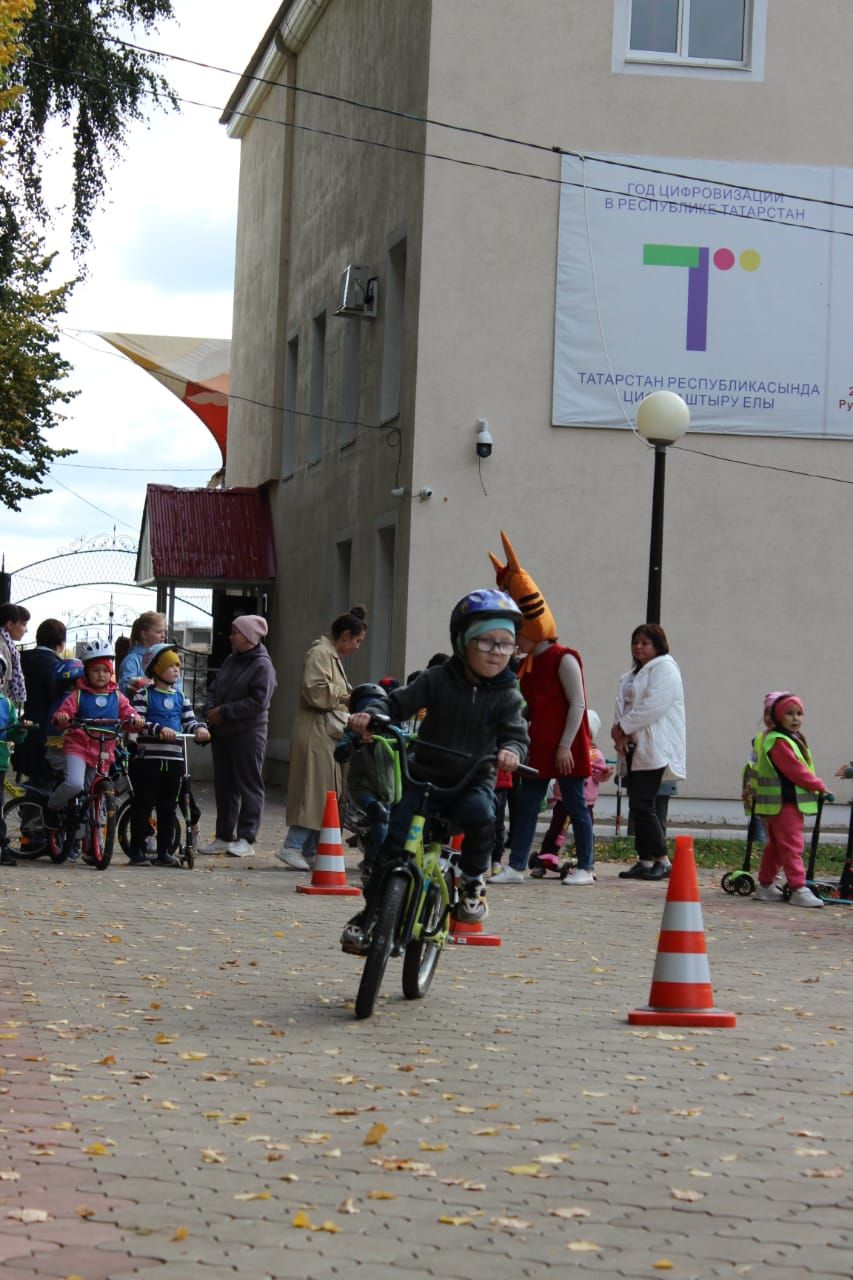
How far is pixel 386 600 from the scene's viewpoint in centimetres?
2494

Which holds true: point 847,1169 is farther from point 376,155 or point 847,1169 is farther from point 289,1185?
point 376,155

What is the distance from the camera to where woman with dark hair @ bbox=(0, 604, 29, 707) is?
14.9 meters

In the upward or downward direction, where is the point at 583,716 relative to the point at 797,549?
downward

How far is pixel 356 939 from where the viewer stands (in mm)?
7930

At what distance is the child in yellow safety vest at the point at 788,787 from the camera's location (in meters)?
13.2

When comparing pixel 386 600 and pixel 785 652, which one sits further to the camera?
pixel 386 600

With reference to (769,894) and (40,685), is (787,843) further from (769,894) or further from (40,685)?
(40,685)

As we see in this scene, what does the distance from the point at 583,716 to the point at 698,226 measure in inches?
373

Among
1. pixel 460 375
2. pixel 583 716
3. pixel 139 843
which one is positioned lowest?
pixel 139 843

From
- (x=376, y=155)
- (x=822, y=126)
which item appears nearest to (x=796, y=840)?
(x=822, y=126)

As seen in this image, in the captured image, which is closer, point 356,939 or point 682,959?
point 356,939

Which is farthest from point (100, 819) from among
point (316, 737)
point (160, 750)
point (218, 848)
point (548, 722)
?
point (548, 722)

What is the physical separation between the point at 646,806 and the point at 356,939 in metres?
7.19

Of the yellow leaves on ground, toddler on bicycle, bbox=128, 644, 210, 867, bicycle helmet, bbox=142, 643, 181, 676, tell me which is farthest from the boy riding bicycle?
bicycle helmet, bbox=142, 643, 181, 676
